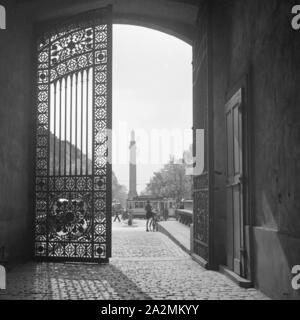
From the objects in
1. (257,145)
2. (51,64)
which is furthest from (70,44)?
(257,145)

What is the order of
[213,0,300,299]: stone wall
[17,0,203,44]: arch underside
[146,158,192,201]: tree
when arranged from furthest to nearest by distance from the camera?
[146,158,192,201]: tree
[17,0,203,44]: arch underside
[213,0,300,299]: stone wall

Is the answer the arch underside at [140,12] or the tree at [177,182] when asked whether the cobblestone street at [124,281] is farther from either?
the tree at [177,182]

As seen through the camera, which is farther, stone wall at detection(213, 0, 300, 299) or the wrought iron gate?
the wrought iron gate

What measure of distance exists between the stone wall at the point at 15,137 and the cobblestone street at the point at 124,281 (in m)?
0.64

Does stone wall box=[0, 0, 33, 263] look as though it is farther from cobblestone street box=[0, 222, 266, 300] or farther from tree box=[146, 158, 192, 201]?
tree box=[146, 158, 192, 201]

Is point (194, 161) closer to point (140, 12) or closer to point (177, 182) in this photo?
point (140, 12)

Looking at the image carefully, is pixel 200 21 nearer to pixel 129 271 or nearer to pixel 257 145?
pixel 257 145

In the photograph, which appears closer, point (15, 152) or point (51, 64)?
point (15, 152)

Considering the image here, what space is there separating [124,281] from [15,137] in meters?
3.75

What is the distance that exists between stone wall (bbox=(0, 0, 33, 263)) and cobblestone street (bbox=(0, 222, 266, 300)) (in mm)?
642

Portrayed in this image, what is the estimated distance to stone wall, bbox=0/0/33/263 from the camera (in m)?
9.05

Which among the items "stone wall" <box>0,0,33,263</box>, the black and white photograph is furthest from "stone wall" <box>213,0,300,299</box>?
"stone wall" <box>0,0,33,263</box>

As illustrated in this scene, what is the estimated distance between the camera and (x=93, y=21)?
10.6 metres
